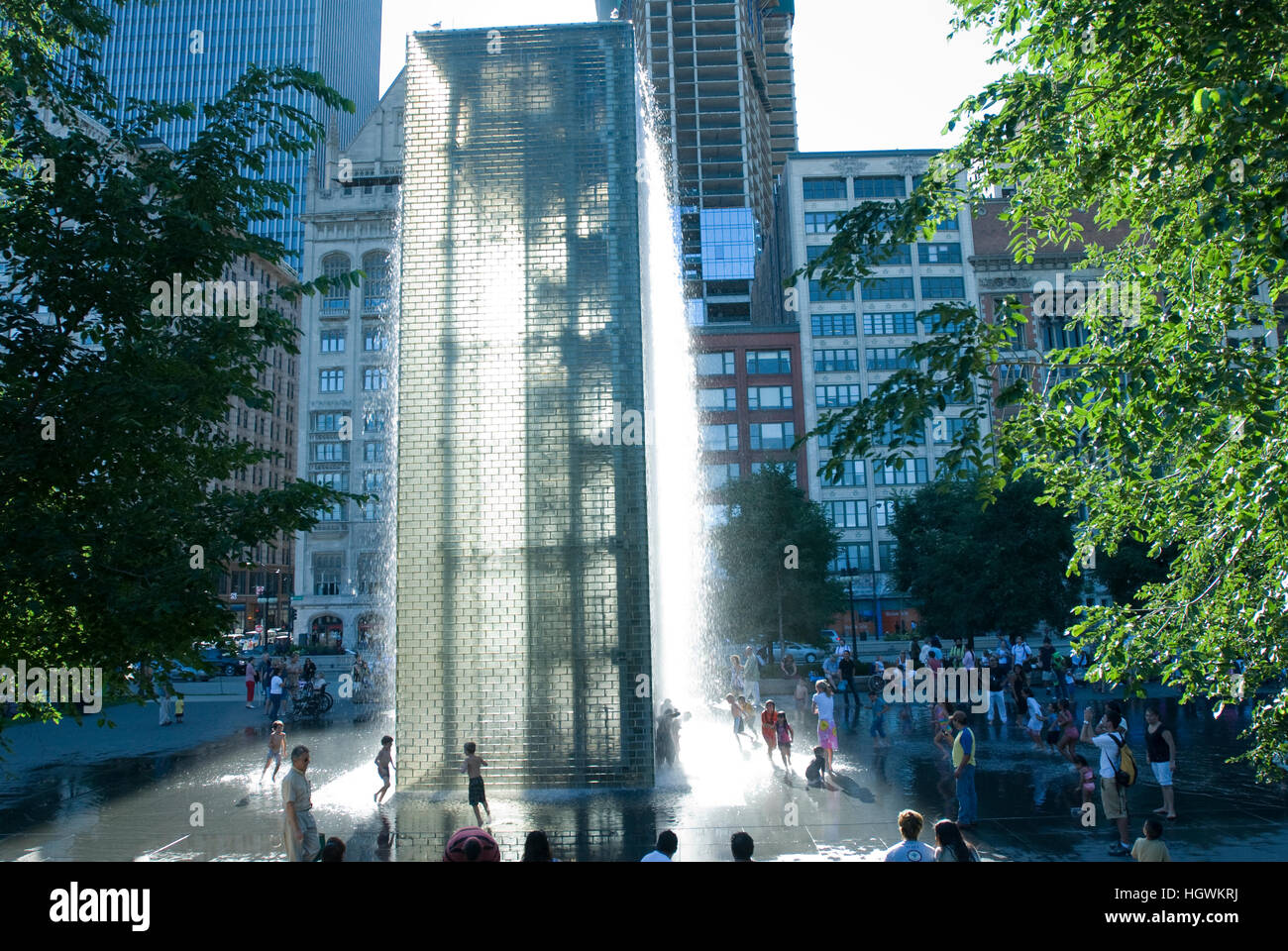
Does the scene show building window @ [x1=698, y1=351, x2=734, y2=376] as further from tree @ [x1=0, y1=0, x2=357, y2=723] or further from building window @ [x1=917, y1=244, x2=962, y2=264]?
tree @ [x1=0, y1=0, x2=357, y2=723]

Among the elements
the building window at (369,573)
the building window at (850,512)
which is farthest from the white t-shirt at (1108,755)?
the building window at (850,512)

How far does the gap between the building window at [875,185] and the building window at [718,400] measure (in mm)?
17739

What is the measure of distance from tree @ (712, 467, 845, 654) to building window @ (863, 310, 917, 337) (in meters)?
25.2

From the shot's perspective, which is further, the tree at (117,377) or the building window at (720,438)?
the building window at (720,438)

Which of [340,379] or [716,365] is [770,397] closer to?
[716,365]

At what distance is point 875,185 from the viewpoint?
70.2m

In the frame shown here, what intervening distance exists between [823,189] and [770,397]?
16839 millimetres

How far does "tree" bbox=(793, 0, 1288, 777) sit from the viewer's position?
6.28 meters

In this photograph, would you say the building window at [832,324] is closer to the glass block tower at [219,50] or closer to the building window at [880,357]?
the building window at [880,357]

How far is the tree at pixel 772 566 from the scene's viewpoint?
44.5 metres

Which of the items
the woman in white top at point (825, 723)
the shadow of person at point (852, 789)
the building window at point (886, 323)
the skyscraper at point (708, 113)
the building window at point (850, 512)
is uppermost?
the skyscraper at point (708, 113)

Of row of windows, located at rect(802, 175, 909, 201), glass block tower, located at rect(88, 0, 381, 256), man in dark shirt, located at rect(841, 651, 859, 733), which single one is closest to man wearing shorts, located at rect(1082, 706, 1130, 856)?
man in dark shirt, located at rect(841, 651, 859, 733)
